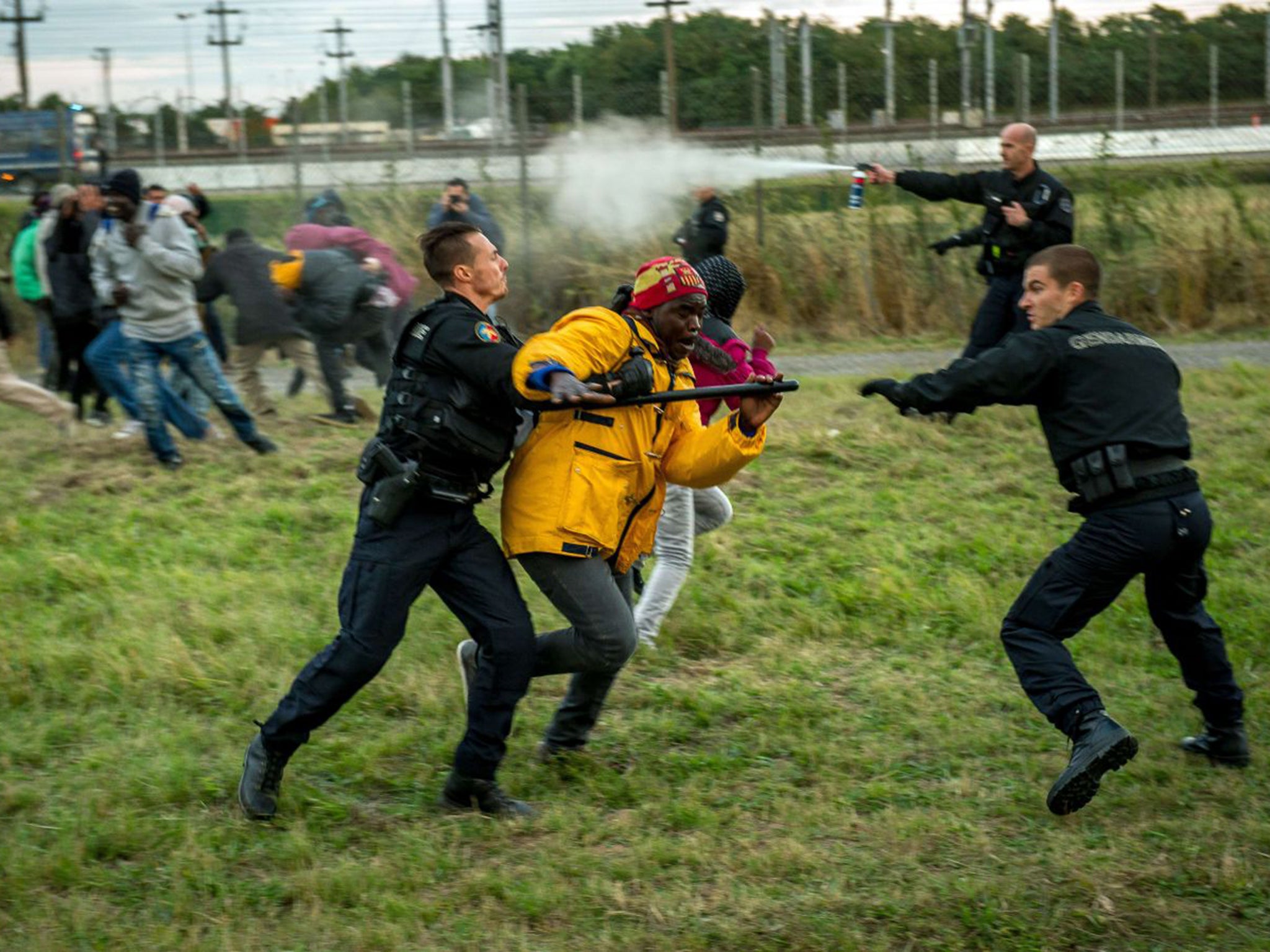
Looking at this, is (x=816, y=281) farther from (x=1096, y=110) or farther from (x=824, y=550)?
(x=824, y=550)

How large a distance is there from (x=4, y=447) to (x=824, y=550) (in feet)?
22.7

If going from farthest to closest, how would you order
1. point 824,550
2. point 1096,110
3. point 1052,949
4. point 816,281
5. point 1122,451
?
1. point 1096,110
2. point 816,281
3. point 824,550
4. point 1122,451
5. point 1052,949

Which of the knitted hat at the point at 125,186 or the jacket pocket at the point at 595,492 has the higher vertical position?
the knitted hat at the point at 125,186

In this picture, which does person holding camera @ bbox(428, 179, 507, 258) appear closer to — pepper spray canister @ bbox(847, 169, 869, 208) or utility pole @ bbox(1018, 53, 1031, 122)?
pepper spray canister @ bbox(847, 169, 869, 208)

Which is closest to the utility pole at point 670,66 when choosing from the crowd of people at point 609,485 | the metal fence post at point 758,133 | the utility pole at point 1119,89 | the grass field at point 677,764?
the metal fence post at point 758,133

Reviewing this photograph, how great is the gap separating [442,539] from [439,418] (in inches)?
16.0

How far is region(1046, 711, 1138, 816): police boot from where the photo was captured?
4.54 m

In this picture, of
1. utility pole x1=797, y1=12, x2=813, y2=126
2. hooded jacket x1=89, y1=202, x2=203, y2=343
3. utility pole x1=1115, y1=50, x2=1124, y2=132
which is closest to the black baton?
hooded jacket x1=89, y1=202, x2=203, y2=343

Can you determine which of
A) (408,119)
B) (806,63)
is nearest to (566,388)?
(806,63)

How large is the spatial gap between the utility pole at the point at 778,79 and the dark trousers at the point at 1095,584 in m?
12.5

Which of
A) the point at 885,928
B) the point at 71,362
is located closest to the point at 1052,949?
the point at 885,928

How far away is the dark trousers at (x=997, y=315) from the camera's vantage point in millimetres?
9898

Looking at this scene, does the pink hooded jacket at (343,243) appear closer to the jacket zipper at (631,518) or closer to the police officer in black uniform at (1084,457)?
the jacket zipper at (631,518)

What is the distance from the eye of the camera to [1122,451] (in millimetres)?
4730
